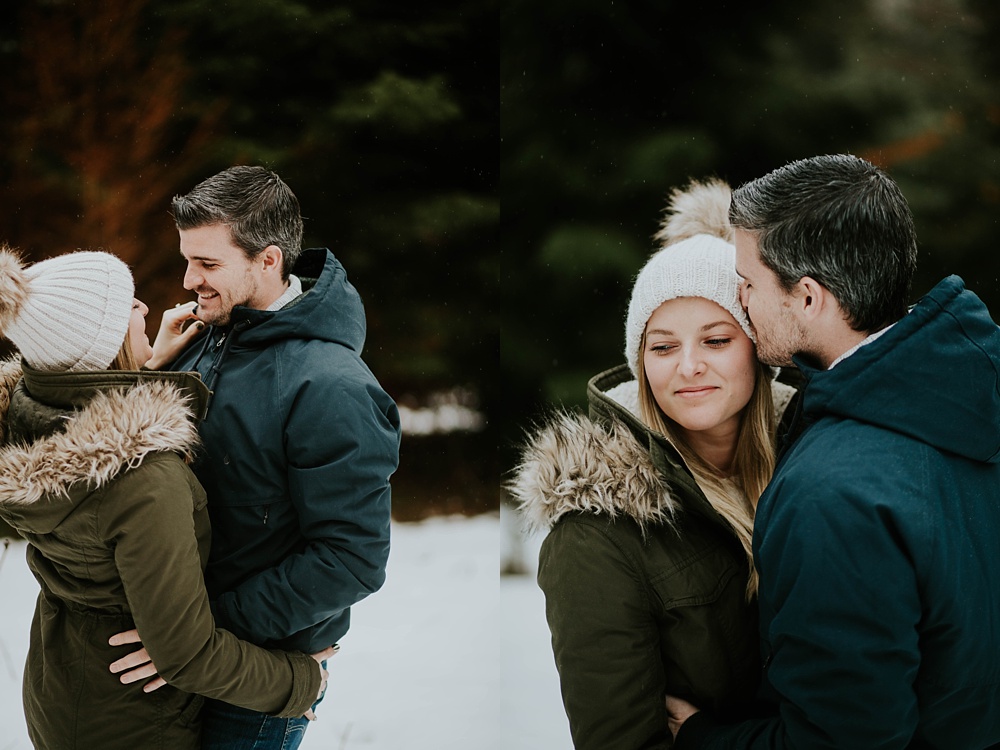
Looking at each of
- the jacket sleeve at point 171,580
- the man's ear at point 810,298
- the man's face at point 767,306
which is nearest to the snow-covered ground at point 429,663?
the jacket sleeve at point 171,580

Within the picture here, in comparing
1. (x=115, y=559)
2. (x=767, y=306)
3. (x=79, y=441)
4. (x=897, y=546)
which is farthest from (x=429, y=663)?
(x=897, y=546)

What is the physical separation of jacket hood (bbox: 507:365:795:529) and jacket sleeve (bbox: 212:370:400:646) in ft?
1.18

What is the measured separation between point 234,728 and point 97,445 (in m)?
0.75

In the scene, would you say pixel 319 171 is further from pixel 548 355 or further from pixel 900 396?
pixel 900 396

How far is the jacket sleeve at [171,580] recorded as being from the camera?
1.67 m

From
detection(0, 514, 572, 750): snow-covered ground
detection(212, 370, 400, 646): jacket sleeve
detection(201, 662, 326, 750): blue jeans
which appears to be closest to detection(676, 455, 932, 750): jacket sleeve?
detection(212, 370, 400, 646): jacket sleeve

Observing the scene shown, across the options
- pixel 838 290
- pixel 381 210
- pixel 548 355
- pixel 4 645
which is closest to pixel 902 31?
pixel 548 355

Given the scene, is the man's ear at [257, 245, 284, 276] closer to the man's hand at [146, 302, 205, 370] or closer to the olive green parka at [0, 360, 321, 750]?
the man's hand at [146, 302, 205, 370]

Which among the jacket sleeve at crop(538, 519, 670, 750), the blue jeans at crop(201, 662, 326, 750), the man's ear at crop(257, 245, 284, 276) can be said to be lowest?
the blue jeans at crop(201, 662, 326, 750)

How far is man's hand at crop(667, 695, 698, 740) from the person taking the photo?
1.75 metres

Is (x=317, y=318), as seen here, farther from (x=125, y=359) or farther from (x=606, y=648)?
(x=606, y=648)

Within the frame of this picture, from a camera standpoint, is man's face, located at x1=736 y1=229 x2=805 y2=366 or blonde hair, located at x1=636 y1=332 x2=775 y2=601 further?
blonde hair, located at x1=636 y1=332 x2=775 y2=601

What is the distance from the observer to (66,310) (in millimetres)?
1773

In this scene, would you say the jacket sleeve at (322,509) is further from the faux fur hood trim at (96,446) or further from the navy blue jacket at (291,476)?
the faux fur hood trim at (96,446)
